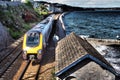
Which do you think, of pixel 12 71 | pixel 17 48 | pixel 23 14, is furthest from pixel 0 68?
pixel 23 14

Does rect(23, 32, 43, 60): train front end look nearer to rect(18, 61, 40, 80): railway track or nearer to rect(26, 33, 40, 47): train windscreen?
rect(26, 33, 40, 47): train windscreen

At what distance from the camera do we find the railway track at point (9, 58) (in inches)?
1111

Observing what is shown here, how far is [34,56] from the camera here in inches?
1147

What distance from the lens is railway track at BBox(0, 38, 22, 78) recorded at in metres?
28.2

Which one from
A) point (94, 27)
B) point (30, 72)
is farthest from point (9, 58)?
point (94, 27)

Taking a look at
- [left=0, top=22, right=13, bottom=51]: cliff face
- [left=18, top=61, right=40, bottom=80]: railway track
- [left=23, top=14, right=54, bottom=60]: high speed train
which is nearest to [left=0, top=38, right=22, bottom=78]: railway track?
[left=0, top=22, right=13, bottom=51]: cliff face

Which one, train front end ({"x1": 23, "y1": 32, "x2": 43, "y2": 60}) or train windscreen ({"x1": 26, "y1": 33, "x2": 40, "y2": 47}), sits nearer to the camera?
train front end ({"x1": 23, "y1": 32, "x2": 43, "y2": 60})

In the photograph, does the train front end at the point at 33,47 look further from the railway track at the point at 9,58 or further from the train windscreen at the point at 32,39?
the railway track at the point at 9,58

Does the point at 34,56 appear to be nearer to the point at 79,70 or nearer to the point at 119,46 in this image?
the point at 119,46

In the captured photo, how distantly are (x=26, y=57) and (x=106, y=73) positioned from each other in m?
15.3

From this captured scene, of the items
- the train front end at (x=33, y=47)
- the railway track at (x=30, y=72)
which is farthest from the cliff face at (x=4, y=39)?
the railway track at (x=30, y=72)

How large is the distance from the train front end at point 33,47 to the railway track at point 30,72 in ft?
2.41

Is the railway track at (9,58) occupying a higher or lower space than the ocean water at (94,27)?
higher

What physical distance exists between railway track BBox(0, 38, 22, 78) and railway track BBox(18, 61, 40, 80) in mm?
1786
